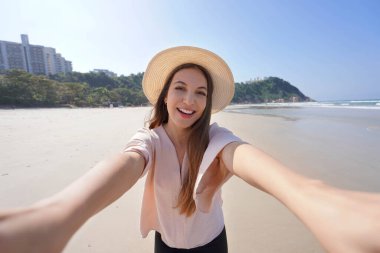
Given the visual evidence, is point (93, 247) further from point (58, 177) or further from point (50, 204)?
point (58, 177)

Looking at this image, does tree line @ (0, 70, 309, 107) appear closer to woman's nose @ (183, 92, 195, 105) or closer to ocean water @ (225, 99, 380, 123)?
ocean water @ (225, 99, 380, 123)

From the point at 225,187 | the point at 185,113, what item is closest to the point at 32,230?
the point at 185,113

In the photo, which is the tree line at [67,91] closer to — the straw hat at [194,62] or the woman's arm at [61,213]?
the straw hat at [194,62]

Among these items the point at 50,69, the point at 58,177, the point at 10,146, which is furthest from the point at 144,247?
the point at 50,69

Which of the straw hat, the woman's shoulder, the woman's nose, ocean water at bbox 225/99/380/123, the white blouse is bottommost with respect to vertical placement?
ocean water at bbox 225/99/380/123

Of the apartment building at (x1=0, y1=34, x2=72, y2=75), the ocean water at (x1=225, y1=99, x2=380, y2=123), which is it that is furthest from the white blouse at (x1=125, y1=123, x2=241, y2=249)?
the apartment building at (x1=0, y1=34, x2=72, y2=75)

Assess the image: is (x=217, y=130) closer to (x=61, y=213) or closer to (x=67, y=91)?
(x=61, y=213)

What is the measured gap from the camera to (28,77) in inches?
1417

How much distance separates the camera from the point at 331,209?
1.77ft

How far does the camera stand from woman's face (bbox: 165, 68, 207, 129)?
55.6 inches

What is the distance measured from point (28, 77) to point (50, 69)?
54325 mm

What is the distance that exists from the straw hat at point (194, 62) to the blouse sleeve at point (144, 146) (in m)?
0.65

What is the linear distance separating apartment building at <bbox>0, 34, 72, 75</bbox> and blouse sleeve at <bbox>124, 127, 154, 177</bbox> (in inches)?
3532

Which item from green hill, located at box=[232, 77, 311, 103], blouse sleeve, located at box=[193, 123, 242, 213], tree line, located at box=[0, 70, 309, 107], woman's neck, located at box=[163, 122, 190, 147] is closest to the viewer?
blouse sleeve, located at box=[193, 123, 242, 213]
